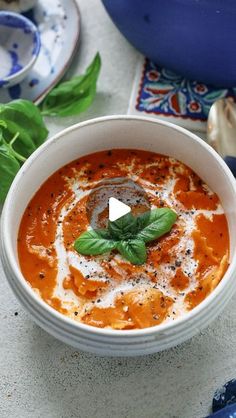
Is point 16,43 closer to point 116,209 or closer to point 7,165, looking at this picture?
point 7,165

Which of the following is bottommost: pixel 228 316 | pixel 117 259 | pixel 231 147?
pixel 228 316

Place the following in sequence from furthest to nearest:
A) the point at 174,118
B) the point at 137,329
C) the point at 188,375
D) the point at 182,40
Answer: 1. the point at 174,118
2. the point at 182,40
3. the point at 188,375
4. the point at 137,329

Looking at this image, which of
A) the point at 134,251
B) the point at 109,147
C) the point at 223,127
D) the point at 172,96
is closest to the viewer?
the point at 134,251

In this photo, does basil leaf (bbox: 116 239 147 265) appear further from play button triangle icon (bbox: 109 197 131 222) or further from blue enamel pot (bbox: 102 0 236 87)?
blue enamel pot (bbox: 102 0 236 87)

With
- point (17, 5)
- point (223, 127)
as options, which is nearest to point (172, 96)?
point (223, 127)

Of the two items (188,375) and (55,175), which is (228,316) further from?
(55,175)

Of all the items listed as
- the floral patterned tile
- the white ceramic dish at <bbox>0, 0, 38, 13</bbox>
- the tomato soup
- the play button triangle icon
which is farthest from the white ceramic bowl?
the white ceramic dish at <bbox>0, 0, 38, 13</bbox>

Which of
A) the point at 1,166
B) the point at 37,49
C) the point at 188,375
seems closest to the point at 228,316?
the point at 188,375
